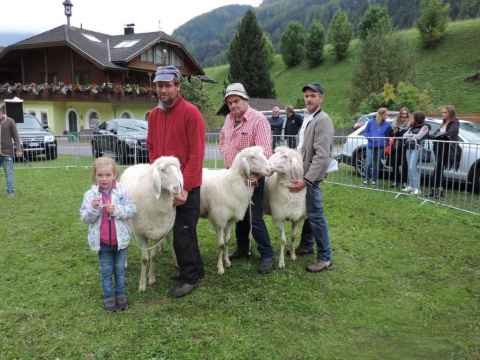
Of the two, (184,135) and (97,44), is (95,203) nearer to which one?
(184,135)

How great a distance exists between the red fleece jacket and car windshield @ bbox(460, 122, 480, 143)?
297 inches

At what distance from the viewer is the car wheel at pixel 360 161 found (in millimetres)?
9969

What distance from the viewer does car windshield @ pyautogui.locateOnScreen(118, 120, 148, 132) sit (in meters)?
14.0

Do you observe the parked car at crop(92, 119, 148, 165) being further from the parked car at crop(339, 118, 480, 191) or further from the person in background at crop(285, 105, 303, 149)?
the parked car at crop(339, 118, 480, 191)

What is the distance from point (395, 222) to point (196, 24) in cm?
19262

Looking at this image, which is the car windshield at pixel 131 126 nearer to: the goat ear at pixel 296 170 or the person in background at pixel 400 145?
the person in background at pixel 400 145

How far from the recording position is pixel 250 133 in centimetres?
422

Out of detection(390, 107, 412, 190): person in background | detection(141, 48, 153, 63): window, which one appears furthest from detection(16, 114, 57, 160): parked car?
detection(141, 48, 153, 63): window

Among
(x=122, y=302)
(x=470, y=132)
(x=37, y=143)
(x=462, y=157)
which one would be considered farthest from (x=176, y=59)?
(x=122, y=302)

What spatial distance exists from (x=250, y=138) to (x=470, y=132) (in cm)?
718

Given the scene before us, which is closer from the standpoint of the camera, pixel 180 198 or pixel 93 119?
pixel 180 198

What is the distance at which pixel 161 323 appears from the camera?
127 inches

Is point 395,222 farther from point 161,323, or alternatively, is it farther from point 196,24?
point 196,24

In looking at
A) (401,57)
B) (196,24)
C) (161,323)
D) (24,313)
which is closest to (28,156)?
(24,313)
